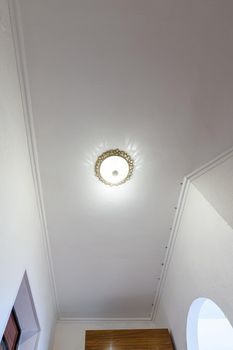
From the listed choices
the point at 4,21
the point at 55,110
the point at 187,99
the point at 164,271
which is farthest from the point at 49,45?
the point at 164,271

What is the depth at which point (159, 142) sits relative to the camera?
56.7 inches

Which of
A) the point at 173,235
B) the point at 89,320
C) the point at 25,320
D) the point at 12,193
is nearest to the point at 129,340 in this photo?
the point at 89,320

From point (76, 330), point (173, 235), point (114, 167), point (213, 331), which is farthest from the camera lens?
point (76, 330)

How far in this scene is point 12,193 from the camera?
1.12 metres

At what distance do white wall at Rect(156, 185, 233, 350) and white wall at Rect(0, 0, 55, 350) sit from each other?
105cm

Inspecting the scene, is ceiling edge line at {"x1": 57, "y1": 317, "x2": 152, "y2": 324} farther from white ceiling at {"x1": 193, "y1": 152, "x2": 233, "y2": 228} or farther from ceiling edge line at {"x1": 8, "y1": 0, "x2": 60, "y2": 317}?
white ceiling at {"x1": 193, "y1": 152, "x2": 233, "y2": 228}

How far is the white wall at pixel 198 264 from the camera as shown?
1.24 m

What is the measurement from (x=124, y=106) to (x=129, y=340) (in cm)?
188

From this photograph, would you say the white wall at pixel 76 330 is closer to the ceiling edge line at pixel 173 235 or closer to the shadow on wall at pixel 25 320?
the ceiling edge line at pixel 173 235

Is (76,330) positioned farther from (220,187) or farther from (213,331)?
(220,187)

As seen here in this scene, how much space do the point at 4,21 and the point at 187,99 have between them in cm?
93

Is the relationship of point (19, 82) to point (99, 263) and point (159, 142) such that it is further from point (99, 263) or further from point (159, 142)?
point (99, 263)

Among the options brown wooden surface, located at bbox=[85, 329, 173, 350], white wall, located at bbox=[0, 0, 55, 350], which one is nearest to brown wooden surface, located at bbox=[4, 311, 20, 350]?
white wall, located at bbox=[0, 0, 55, 350]

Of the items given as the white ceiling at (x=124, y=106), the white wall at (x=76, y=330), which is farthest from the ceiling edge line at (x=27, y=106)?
the white wall at (x=76, y=330)
